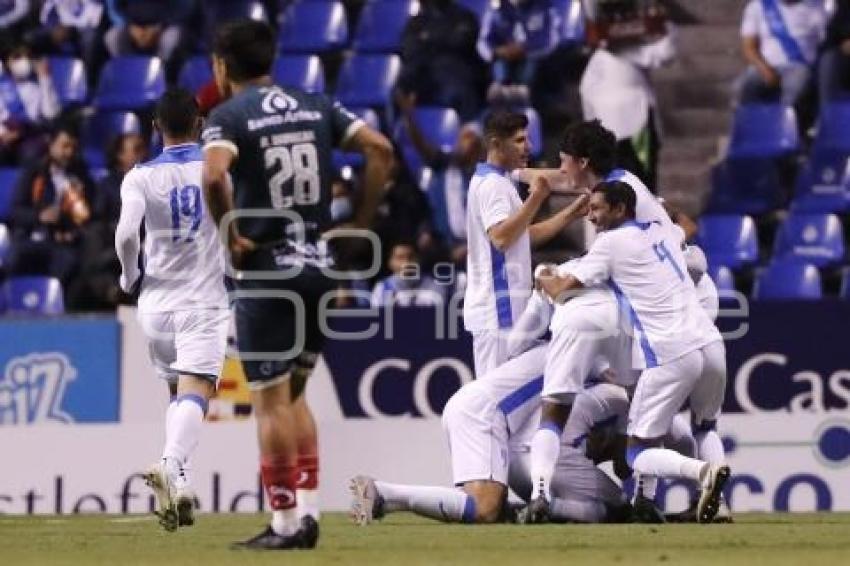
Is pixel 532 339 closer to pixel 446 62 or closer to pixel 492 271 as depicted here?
pixel 492 271

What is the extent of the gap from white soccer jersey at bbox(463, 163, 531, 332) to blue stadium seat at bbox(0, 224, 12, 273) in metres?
7.03

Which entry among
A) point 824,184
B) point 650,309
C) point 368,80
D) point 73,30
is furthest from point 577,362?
point 73,30

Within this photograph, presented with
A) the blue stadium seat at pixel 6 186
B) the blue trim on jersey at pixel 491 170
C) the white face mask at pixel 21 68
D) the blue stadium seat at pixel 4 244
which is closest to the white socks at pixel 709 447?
the blue trim on jersey at pixel 491 170

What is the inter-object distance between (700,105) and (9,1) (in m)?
6.34

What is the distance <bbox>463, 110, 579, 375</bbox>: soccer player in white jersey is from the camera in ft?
44.0

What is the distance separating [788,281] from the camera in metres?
18.5

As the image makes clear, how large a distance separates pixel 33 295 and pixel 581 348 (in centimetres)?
726

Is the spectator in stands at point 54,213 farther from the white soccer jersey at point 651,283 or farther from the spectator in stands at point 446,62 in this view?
the white soccer jersey at point 651,283

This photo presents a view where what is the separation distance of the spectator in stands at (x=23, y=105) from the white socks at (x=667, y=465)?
9.25m

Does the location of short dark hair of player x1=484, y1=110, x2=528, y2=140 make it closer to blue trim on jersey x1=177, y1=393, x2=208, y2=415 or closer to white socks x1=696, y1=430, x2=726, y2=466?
white socks x1=696, y1=430, x2=726, y2=466

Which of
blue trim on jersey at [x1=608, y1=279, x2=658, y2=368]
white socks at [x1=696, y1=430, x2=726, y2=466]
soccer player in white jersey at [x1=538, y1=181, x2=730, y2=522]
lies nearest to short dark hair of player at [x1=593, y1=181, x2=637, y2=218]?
soccer player in white jersey at [x1=538, y1=181, x2=730, y2=522]

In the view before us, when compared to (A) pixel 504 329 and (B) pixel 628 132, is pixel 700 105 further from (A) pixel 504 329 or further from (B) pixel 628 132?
(A) pixel 504 329

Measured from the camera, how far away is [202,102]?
18.8 meters

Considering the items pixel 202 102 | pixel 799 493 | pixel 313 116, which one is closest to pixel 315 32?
pixel 202 102
